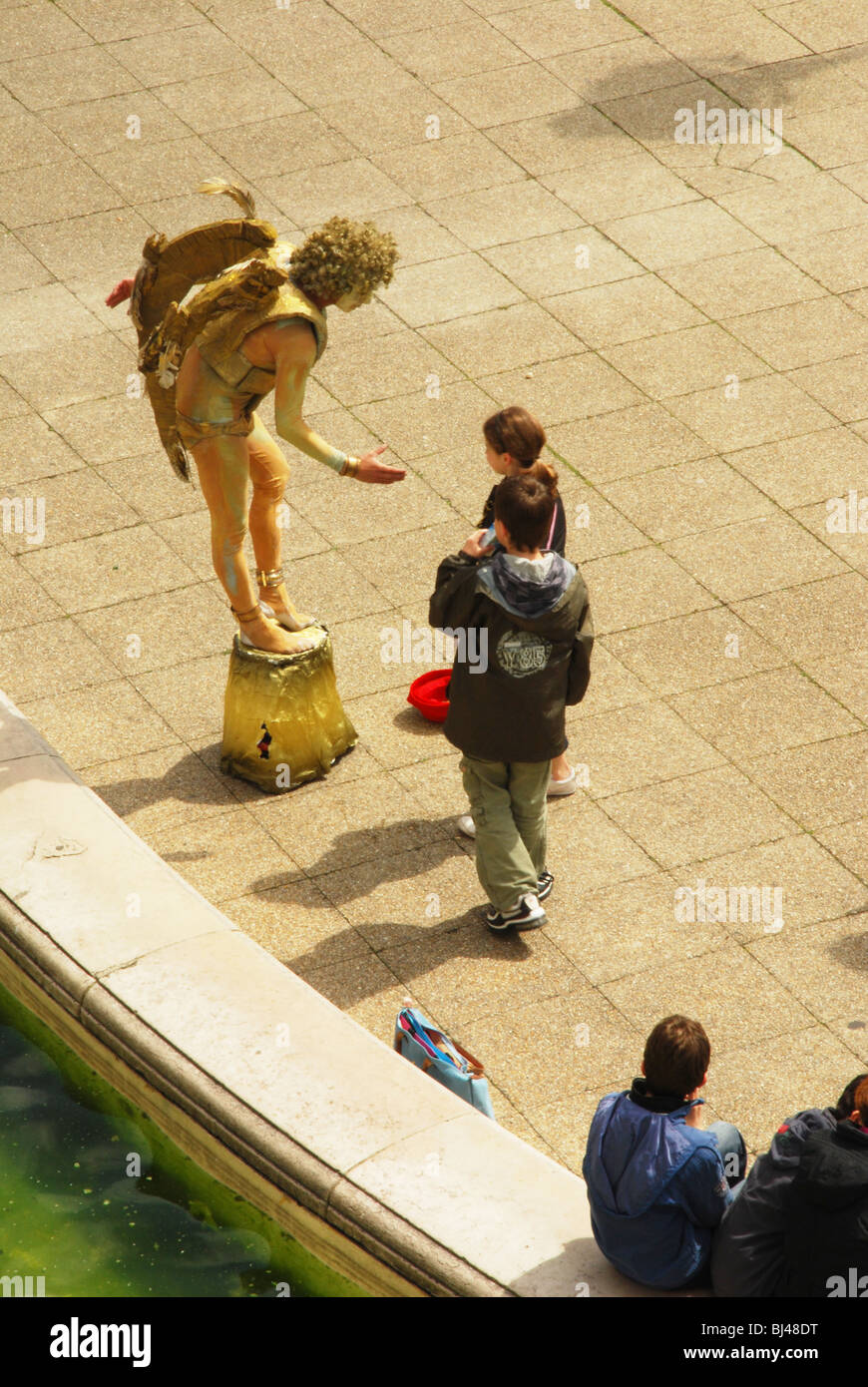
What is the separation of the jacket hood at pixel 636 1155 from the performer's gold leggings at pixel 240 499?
10.9 ft

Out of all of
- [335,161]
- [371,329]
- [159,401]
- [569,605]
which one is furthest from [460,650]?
[335,161]

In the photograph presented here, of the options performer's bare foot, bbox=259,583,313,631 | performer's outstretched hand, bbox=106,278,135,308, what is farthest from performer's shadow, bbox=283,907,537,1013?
performer's outstretched hand, bbox=106,278,135,308

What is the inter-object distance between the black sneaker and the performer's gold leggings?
5.70 ft

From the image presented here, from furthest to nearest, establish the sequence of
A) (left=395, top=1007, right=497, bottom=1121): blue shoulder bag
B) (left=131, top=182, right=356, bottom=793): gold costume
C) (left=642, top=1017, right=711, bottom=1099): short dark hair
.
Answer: (left=131, top=182, right=356, bottom=793): gold costume < (left=395, top=1007, right=497, bottom=1121): blue shoulder bag < (left=642, top=1017, right=711, bottom=1099): short dark hair

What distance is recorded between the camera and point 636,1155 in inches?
201

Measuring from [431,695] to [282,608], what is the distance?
750mm

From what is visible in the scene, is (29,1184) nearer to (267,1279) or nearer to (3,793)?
(267,1279)

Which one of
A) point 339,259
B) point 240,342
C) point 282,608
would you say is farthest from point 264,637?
point 339,259

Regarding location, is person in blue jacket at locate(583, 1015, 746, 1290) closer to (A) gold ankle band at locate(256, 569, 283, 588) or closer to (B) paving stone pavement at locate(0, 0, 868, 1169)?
(B) paving stone pavement at locate(0, 0, 868, 1169)

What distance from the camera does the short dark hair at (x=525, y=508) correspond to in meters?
6.46

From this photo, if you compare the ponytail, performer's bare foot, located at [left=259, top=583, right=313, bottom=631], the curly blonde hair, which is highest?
the curly blonde hair

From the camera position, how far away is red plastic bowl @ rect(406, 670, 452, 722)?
813cm

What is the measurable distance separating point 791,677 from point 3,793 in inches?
136

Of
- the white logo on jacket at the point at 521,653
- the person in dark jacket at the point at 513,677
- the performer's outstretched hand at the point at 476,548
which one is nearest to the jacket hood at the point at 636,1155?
the person in dark jacket at the point at 513,677
